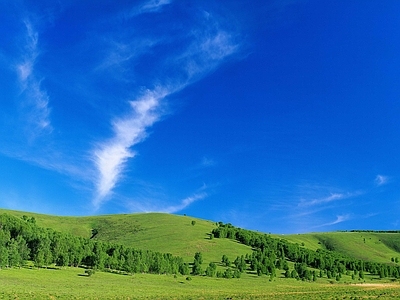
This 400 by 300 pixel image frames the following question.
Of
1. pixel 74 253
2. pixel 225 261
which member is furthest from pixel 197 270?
pixel 74 253

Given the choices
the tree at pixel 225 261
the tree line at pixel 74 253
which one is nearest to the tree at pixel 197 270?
the tree line at pixel 74 253

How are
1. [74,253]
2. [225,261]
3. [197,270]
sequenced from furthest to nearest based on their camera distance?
[225,261]
[197,270]
[74,253]

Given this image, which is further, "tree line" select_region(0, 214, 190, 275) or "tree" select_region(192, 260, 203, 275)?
"tree" select_region(192, 260, 203, 275)

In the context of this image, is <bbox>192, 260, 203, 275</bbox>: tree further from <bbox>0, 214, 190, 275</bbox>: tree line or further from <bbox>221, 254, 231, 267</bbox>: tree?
<bbox>221, 254, 231, 267</bbox>: tree

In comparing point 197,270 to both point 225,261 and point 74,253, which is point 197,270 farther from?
point 74,253

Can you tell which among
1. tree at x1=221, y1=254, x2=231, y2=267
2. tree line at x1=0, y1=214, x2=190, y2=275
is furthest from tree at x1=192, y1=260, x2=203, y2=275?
tree at x1=221, y1=254, x2=231, y2=267

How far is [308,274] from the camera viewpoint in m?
164

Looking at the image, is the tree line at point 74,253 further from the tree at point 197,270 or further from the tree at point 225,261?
the tree at point 225,261

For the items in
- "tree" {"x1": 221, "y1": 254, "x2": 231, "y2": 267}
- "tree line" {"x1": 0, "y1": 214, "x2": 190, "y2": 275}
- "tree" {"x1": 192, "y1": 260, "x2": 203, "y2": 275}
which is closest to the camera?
"tree line" {"x1": 0, "y1": 214, "x2": 190, "y2": 275}

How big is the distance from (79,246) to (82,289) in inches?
2713

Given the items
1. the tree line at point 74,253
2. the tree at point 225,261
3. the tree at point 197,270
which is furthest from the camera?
the tree at point 225,261

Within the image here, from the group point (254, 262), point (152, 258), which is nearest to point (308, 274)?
point (254, 262)

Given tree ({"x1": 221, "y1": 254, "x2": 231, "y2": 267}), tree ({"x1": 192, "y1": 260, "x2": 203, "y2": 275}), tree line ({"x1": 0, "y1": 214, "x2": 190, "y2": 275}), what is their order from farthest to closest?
tree ({"x1": 221, "y1": 254, "x2": 231, "y2": 267}) → tree ({"x1": 192, "y1": 260, "x2": 203, "y2": 275}) → tree line ({"x1": 0, "y1": 214, "x2": 190, "y2": 275})

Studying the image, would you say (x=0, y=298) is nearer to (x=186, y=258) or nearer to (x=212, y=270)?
(x=212, y=270)
